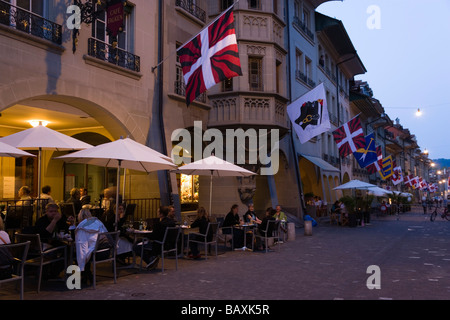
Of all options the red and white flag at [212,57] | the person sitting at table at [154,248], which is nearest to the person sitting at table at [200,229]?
the person sitting at table at [154,248]

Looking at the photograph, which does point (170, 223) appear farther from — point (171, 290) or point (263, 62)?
point (263, 62)

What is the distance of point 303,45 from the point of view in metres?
25.8

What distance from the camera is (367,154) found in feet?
84.6

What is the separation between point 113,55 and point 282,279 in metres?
8.69

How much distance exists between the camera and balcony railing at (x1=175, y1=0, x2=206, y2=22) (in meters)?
16.4

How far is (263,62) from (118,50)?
734 centimetres

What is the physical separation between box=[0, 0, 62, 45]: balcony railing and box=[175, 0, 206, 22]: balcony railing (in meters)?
6.21

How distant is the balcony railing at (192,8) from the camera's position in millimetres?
16438

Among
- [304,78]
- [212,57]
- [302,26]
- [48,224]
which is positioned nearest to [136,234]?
[48,224]

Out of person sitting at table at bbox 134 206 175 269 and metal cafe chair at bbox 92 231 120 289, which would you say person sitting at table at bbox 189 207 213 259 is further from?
metal cafe chair at bbox 92 231 120 289

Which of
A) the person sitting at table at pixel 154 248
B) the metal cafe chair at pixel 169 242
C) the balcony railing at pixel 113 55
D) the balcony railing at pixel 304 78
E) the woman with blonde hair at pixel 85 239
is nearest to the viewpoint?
the woman with blonde hair at pixel 85 239

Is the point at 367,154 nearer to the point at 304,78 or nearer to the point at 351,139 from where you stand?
the point at 351,139

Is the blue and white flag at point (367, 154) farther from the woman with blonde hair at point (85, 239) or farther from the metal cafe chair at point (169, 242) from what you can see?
the woman with blonde hair at point (85, 239)

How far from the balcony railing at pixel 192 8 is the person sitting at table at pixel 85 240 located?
1083cm
